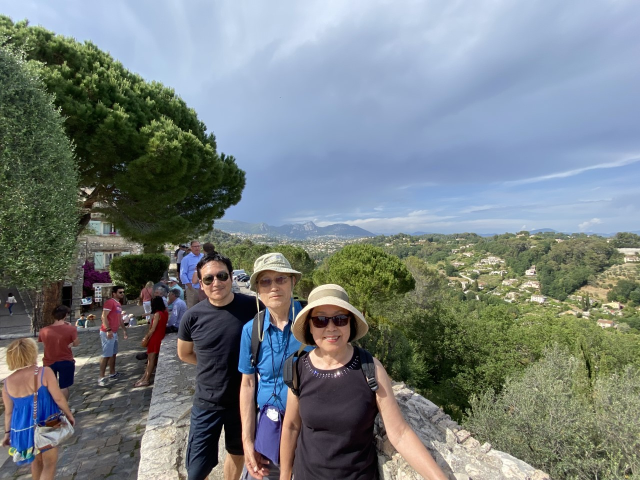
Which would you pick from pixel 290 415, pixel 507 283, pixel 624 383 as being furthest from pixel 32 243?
pixel 507 283

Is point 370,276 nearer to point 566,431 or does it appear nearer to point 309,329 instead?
point 566,431

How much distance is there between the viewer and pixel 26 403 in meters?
2.86

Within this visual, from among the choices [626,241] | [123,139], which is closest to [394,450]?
[123,139]

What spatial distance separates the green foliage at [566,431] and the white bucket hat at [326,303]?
3.82 metres

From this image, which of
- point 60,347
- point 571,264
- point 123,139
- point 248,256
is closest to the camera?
point 60,347

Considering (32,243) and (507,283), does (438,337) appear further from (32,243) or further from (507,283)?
(507,283)

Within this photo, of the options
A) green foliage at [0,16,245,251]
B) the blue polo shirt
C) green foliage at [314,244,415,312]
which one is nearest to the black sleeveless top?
the blue polo shirt

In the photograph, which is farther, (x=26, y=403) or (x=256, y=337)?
(x=26, y=403)

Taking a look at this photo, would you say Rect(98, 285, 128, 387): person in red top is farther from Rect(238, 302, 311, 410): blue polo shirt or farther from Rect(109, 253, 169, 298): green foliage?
Rect(109, 253, 169, 298): green foliage

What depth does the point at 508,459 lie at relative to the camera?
196cm

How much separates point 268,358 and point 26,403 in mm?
2926

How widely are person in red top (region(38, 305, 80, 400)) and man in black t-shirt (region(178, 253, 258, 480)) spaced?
11.4 ft

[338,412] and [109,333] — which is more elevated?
[338,412]

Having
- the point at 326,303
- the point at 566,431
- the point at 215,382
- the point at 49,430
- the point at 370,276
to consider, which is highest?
the point at 326,303
